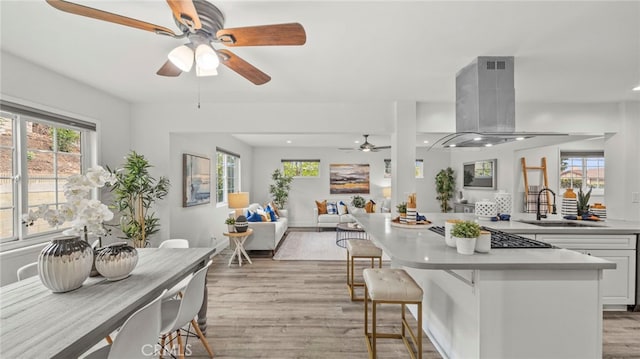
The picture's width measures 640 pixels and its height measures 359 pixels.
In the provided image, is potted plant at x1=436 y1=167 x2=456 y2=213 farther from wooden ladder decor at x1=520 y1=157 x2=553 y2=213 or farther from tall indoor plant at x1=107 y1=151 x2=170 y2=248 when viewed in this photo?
tall indoor plant at x1=107 y1=151 x2=170 y2=248

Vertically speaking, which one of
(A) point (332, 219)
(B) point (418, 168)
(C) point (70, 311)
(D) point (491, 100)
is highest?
(D) point (491, 100)

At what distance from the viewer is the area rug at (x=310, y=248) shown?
466 centimetres

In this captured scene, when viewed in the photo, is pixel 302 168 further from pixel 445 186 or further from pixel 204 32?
pixel 204 32

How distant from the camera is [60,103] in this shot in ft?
8.75

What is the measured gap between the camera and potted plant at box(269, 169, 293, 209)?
7.50 metres

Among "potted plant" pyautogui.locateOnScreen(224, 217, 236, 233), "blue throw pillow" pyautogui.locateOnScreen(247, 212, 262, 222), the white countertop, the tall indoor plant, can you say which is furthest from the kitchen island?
"blue throw pillow" pyautogui.locateOnScreen(247, 212, 262, 222)

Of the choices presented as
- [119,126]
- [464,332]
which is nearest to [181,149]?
[119,126]

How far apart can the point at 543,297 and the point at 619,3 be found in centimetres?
177

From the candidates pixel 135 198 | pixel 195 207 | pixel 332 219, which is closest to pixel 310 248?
pixel 332 219

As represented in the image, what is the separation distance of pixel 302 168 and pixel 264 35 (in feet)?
21.5

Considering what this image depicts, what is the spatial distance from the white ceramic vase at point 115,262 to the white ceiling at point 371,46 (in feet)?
4.78

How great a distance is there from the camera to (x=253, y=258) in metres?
4.62

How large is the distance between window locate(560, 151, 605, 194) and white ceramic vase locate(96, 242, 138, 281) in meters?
7.96

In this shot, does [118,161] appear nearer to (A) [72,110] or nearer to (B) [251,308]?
(A) [72,110]
